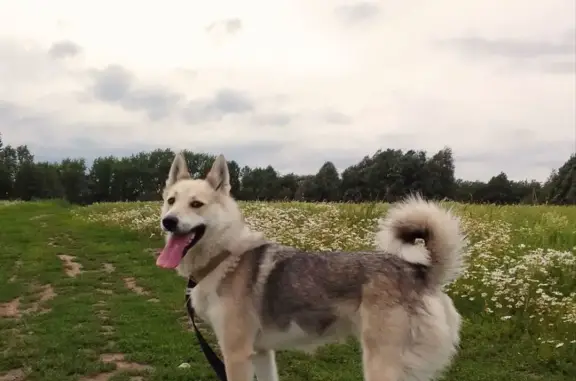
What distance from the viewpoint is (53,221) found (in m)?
26.0

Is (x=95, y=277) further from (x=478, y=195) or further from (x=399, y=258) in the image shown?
(x=478, y=195)

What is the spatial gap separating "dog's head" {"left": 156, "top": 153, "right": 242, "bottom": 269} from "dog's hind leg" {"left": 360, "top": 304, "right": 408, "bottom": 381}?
4.75 ft

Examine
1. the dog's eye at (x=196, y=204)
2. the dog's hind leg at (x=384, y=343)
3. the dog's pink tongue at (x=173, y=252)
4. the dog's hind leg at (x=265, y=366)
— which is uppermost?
the dog's eye at (x=196, y=204)

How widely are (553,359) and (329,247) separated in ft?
15.5

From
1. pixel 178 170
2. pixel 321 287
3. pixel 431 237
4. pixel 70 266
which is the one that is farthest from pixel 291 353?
pixel 70 266

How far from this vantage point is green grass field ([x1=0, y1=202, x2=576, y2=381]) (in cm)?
616

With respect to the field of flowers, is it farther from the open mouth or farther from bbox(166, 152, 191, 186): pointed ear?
bbox(166, 152, 191, 186): pointed ear

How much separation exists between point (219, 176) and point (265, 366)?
1.66 metres

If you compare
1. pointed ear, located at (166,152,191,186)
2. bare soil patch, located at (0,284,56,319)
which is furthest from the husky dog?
bare soil patch, located at (0,284,56,319)

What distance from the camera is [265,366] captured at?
184 inches

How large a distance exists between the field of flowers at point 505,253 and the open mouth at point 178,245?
13.6 feet

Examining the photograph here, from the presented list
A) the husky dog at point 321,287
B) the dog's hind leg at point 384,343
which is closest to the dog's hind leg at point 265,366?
the husky dog at point 321,287

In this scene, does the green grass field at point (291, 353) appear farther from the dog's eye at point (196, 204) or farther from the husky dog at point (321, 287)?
the dog's eye at point (196, 204)

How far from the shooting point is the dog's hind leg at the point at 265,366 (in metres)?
4.65
